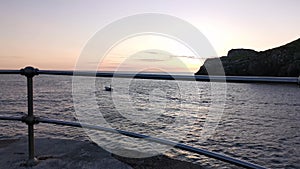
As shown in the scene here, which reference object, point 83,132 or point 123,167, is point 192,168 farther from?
point 83,132

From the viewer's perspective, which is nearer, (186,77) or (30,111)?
(186,77)

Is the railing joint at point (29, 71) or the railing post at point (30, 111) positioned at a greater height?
the railing joint at point (29, 71)

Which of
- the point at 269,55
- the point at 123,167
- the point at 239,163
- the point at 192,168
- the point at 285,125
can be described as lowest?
the point at 285,125

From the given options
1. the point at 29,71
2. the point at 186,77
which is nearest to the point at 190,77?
the point at 186,77

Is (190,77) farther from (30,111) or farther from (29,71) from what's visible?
(30,111)

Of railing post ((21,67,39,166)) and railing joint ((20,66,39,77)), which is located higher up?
railing joint ((20,66,39,77))

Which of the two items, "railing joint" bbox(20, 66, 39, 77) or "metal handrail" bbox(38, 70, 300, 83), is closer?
"metal handrail" bbox(38, 70, 300, 83)

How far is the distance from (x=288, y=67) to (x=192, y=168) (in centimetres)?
6898

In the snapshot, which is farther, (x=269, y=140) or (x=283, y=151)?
(x=269, y=140)

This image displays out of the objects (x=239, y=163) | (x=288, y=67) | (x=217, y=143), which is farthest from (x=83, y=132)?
(x=288, y=67)

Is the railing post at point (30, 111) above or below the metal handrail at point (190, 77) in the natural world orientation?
below

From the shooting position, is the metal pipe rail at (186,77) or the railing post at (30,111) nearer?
the metal pipe rail at (186,77)

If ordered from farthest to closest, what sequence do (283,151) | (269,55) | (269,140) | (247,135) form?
(269,55) → (247,135) → (269,140) → (283,151)

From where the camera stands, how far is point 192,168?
12.1 feet
